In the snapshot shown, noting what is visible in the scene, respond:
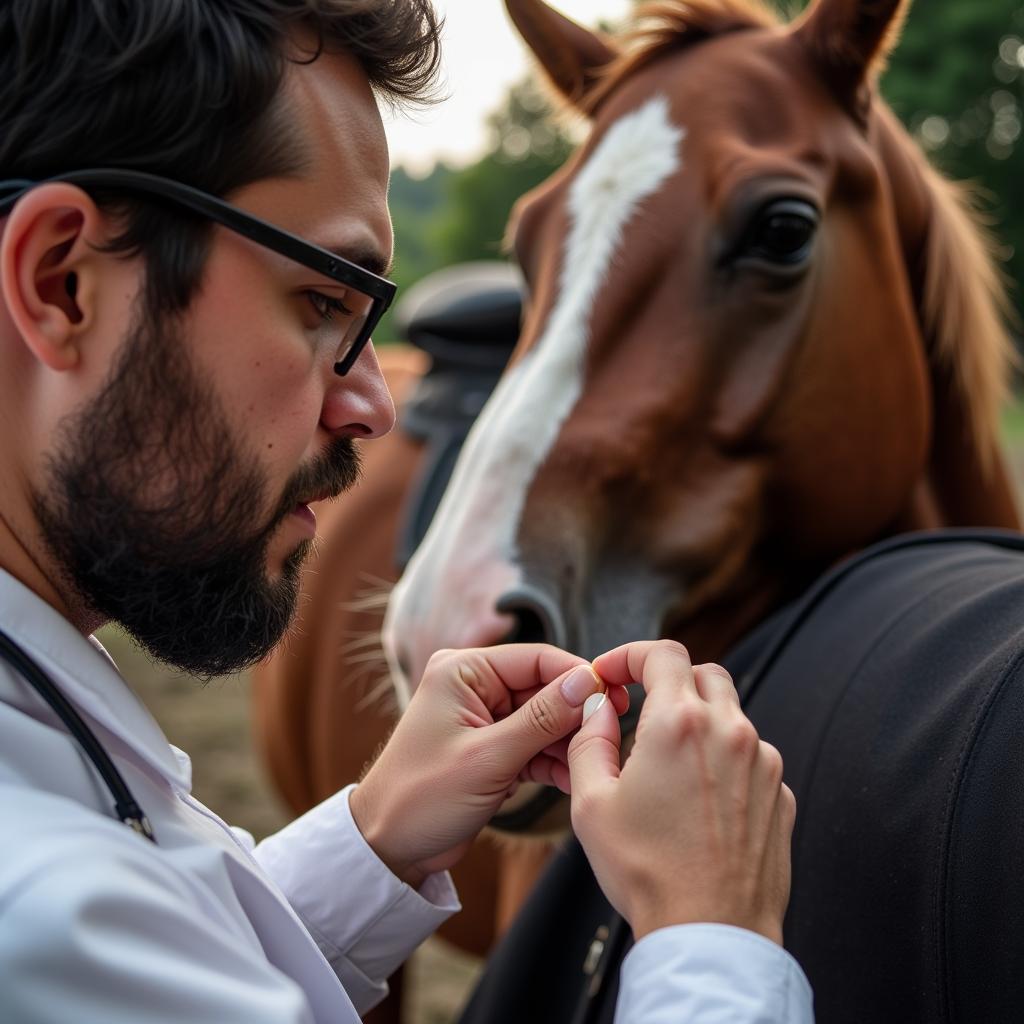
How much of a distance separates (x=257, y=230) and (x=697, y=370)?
35.2 inches

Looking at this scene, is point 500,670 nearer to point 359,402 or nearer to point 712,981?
point 359,402

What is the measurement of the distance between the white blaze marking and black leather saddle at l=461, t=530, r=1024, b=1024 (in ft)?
1.28

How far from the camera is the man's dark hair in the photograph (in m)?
0.80

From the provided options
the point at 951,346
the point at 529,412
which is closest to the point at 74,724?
the point at 529,412

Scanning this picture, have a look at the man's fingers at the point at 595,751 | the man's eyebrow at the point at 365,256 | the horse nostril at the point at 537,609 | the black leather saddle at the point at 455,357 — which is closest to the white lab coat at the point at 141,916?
the man's fingers at the point at 595,751

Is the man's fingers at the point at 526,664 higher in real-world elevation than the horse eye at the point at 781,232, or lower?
lower

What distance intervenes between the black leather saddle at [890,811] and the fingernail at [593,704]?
278mm

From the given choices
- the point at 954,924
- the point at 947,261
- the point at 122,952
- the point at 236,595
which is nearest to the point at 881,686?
the point at 954,924

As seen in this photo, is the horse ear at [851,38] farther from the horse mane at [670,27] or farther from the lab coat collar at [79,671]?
the lab coat collar at [79,671]

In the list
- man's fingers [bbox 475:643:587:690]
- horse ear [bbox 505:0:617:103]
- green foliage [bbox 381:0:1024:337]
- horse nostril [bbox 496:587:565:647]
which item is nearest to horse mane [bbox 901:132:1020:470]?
horse ear [bbox 505:0:617:103]

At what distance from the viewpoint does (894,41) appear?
178 centimetres

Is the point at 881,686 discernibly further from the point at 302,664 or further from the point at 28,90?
the point at 302,664

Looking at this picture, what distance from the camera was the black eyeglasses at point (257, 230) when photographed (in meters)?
0.79

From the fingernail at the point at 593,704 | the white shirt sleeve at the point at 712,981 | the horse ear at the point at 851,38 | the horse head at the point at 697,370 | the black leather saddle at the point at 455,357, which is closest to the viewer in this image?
the white shirt sleeve at the point at 712,981
